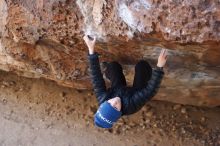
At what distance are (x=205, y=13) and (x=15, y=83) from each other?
3056mm

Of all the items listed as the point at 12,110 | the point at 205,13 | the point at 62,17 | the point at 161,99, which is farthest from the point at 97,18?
the point at 12,110

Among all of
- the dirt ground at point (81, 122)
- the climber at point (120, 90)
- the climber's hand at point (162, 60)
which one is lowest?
the dirt ground at point (81, 122)

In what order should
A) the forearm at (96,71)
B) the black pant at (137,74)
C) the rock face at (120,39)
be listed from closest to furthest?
the rock face at (120,39) < the forearm at (96,71) < the black pant at (137,74)

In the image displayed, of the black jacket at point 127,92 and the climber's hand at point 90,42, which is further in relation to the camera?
the climber's hand at point 90,42

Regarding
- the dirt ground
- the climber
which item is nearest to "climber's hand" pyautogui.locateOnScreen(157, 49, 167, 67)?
the climber

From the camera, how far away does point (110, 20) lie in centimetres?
330

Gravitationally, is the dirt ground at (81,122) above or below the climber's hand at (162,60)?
below

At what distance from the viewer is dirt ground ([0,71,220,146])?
14.8 ft

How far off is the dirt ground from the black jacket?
48.9 inches

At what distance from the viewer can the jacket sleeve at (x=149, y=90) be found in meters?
3.10

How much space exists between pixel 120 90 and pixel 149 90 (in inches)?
12.9

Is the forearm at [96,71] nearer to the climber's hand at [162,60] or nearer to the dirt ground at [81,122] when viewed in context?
the climber's hand at [162,60]

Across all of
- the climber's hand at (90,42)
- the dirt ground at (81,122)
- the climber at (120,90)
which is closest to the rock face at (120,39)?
the climber's hand at (90,42)

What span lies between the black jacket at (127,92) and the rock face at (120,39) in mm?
278
